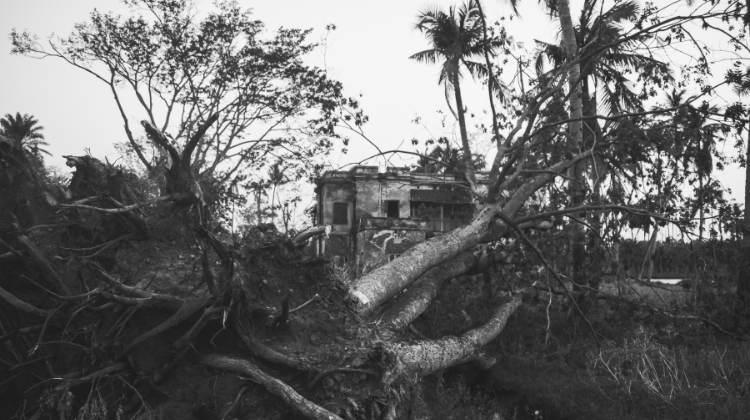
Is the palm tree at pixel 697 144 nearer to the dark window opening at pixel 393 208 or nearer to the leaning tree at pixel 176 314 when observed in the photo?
the leaning tree at pixel 176 314

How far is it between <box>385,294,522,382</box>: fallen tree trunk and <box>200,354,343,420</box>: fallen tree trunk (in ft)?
2.87

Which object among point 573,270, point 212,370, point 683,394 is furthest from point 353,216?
point 212,370

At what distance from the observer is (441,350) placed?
785cm

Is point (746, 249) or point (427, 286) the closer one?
point (427, 286)

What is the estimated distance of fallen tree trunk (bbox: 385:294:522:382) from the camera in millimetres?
6945

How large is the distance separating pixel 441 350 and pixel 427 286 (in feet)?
4.93

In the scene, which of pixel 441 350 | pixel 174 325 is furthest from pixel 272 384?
pixel 441 350

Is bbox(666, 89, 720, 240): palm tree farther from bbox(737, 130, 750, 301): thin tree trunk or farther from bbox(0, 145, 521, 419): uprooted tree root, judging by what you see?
bbox(0, 145, 521, 419): uprooted tree root

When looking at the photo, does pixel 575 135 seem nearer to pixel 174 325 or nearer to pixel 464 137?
pixel 464 137

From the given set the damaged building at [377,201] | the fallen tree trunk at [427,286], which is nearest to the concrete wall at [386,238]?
the damaged building at [377,201]

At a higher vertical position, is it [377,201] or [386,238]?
[377,201]

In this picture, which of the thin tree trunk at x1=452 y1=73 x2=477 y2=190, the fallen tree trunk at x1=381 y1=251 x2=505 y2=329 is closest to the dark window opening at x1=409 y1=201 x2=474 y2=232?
the thin tree trunk at x1=452 y1=73 x2=477 y2=190

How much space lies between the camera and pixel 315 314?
662cm

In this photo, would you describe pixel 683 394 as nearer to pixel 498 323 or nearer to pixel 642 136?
pixel 498 323
